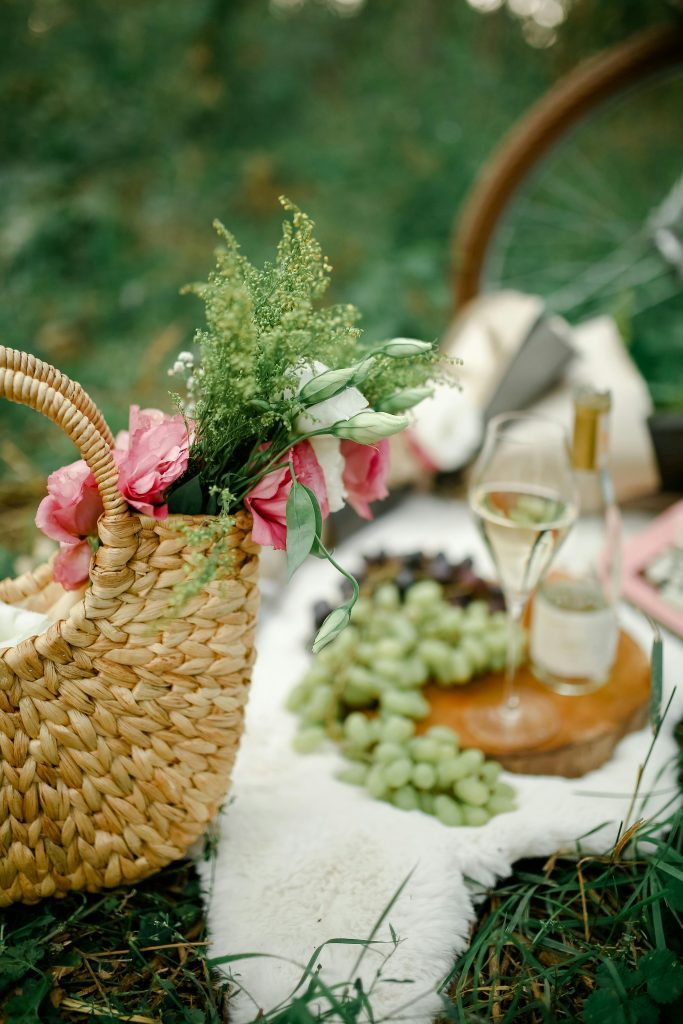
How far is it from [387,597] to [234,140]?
7.88 feet

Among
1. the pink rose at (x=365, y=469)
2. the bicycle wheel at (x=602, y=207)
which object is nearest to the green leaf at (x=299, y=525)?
the pink rose at (x=365, y=469)

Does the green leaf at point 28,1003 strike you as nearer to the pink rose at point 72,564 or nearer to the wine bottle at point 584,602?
the pink rose at point 72,564

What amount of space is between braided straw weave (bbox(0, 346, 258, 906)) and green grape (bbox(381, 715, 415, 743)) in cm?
21

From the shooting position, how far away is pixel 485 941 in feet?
2.39

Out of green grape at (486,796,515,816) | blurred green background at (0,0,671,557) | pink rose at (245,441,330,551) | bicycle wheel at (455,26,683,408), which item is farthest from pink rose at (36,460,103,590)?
bicycle wheel at (455,26,683,408)

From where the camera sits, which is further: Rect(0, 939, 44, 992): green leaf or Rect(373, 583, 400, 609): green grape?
Rect(373, 583, 400, 609): green grape

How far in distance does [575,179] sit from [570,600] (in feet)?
5.90

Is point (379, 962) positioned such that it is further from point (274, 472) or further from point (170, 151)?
point (170, 151)

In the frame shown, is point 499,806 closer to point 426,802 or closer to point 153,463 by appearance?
point 426,802

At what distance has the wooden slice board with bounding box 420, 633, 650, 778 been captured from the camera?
0.93 m

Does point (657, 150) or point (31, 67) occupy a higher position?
point (31, 67)

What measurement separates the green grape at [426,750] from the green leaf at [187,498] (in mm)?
381

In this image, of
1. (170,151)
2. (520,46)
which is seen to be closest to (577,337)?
(520,46)

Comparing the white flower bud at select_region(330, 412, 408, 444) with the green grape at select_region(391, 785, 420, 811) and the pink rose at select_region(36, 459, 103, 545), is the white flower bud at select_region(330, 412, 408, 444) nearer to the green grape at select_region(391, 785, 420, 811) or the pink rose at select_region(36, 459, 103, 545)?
the pink rose at select_region(36, 459, 103, 545)
